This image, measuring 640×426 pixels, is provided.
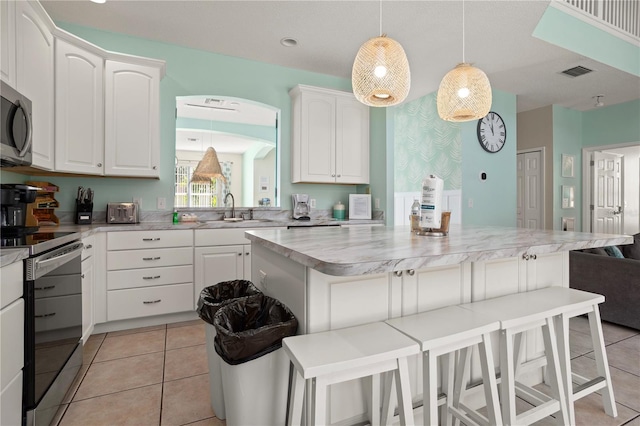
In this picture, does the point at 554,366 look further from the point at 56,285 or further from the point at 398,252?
the point at 56,285

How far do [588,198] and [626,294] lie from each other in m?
3.52

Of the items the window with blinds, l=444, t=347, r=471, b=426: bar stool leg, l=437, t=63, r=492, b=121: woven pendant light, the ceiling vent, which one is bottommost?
Answer: l=444, t=347, r=471, b=426: bar stool leg

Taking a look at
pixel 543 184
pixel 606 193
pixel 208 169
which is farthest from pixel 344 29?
pixel 606 193

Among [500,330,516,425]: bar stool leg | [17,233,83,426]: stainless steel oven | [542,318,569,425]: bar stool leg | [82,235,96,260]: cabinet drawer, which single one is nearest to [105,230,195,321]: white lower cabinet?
[82,235,96,260]: cabinet drawer

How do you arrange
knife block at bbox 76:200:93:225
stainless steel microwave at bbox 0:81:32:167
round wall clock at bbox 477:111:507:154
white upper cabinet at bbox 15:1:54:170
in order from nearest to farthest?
stainless steel microwave at bbox 0:81:32:167 → white upper cabinet at bbox 15:1:54:170 → knife block at bbox 76:200:93:225 → round wall clock at bbox 477:111:507:154

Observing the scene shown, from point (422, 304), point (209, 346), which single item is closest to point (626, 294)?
point (422, 304)

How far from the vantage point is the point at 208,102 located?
3.66m

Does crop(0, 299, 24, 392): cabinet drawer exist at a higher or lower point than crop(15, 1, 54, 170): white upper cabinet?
lower

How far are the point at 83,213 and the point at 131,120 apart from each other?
920mm

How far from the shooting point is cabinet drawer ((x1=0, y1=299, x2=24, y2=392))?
120 centimetres

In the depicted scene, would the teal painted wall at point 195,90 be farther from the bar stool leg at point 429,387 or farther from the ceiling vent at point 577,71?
the bar stool leg at point 429,387

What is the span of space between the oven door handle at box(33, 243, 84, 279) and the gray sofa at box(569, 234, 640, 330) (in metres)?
3.94

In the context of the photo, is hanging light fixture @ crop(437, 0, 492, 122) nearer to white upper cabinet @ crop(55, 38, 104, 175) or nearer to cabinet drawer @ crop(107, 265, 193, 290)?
cabinet drawer @ crop(107, 265, 193, 290)

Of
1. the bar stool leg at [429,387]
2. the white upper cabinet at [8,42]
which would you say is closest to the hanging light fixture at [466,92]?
the bar stool leg at [429,387]
